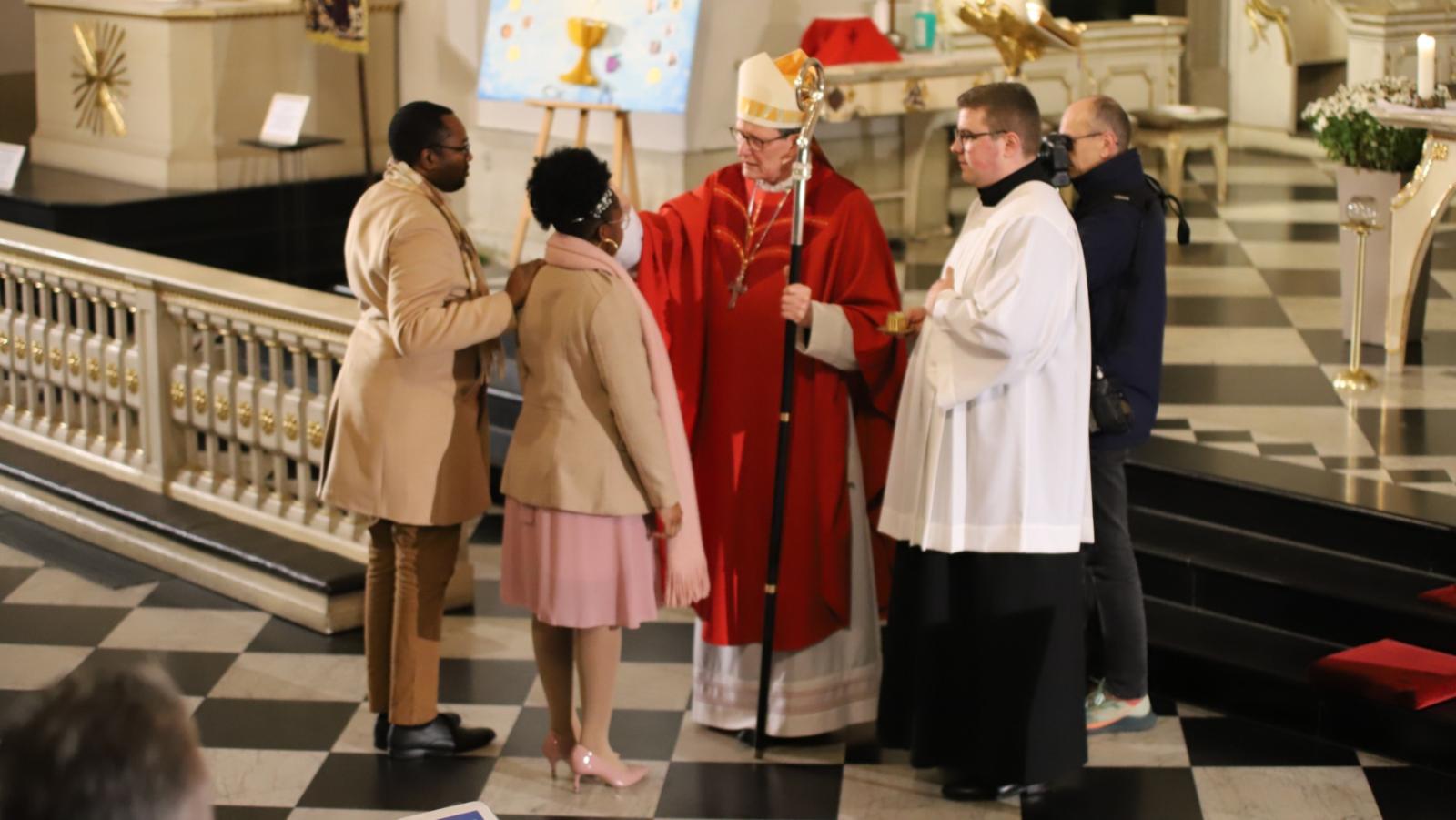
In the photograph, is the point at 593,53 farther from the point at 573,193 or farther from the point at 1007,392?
the point at 1007,392

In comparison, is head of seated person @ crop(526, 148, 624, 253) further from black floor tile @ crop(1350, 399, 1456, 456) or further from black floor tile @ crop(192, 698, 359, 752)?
black floor tile @ crop(1350, 399, 1456, 456)

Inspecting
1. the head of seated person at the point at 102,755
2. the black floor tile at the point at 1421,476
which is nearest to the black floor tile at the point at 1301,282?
the black floor tile at the point at 1421,476

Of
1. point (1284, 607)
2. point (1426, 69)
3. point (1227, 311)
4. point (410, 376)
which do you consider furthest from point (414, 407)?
point (1227, 311)

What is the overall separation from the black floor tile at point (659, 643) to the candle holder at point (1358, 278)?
2620mm

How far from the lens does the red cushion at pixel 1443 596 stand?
15.6ft

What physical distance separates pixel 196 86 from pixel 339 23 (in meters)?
0.92

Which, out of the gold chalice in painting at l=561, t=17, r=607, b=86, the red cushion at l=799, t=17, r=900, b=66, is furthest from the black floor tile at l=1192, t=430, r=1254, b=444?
the red cushion at l=799, t=17, r=900, b=66

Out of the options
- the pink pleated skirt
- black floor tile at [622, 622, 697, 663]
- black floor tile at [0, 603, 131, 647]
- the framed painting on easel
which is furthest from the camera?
the framed painting on easel

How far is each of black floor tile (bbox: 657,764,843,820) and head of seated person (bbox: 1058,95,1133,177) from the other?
60.3 inches

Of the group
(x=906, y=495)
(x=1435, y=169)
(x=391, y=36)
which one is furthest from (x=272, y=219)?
(x=906, y=495)

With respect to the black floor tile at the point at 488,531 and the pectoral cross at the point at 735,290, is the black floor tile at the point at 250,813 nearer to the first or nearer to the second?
the pectoral cross at the point at 735,290

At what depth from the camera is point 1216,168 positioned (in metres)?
10.7

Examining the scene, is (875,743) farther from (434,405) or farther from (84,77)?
(84,77)

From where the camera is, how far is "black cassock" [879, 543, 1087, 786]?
4184mm
